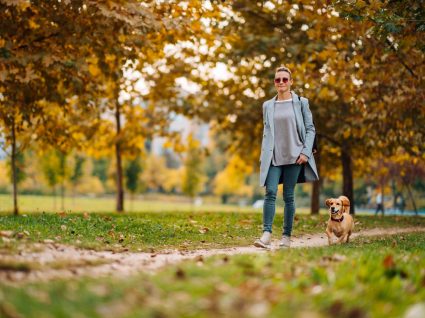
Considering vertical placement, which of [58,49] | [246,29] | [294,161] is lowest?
[294,161]

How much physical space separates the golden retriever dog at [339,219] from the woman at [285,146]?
65cm

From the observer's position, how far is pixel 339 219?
8805 mm

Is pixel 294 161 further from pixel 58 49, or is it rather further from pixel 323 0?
pixel 58 49

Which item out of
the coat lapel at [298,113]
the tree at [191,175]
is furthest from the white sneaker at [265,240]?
the tree at [191,175]

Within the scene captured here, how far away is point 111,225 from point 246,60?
403 inches

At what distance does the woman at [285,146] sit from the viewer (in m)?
8.09

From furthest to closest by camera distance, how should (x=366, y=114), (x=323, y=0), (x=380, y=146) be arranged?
(x=380, y=146) → (x=366, y=114) → (x=323, y=0)

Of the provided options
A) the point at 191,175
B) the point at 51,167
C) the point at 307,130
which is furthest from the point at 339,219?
the point at 191,175

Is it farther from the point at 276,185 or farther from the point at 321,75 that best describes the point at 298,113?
the point at 321,75

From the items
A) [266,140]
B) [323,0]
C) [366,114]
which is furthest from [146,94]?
[266,140]

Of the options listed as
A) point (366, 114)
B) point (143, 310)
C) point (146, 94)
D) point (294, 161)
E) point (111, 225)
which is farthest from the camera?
point (146, 94)

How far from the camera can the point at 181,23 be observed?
1216 cm

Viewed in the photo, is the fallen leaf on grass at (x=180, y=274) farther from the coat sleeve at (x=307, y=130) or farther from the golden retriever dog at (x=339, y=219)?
the golden retriever dog at (x=339, y=219)

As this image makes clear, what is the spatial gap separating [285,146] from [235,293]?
14.4 ft
